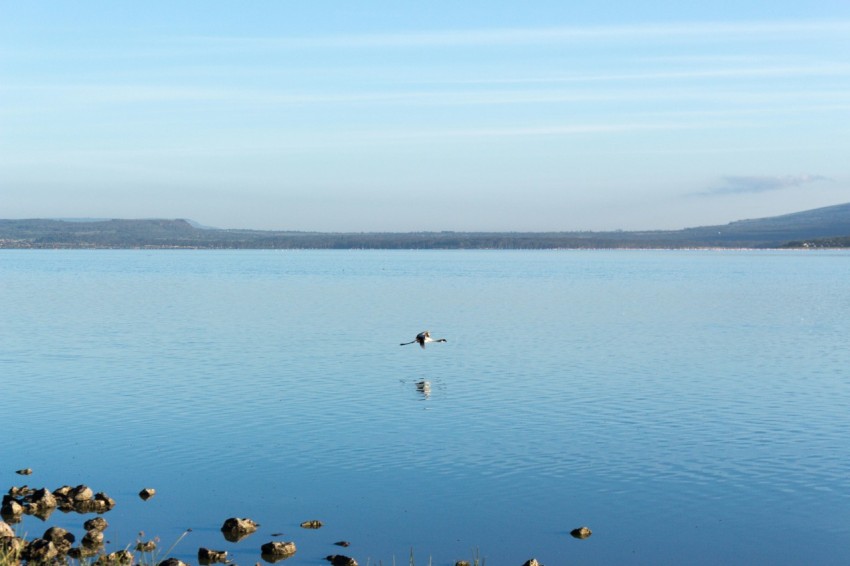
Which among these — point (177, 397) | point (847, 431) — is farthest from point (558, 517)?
point (177, 397)

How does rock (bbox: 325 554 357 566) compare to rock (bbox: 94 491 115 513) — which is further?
rock (bbox: 94 491 115 513)

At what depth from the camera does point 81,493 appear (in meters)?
19.7

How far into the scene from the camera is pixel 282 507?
774 inches

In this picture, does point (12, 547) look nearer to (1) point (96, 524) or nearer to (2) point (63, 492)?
(1) point (96, 524)

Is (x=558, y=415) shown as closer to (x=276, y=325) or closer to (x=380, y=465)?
(x=380, y=465)

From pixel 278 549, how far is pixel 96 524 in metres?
3.57

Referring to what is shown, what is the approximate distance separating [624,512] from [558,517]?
126 cm

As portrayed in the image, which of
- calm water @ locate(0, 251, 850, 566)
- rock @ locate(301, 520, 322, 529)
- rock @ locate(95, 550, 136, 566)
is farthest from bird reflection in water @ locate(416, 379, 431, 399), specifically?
rock @ locate(95, 550, 136, 566)

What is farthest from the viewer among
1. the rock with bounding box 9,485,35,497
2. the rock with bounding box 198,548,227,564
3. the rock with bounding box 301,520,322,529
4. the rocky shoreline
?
the rock with bounding box 9,485,35,497

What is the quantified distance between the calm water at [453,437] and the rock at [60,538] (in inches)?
29.3

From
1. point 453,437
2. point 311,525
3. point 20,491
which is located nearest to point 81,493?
point 20,491

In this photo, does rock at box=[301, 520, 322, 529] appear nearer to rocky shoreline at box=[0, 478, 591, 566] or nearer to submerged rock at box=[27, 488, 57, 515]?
rocky shoreline at box=[0, 478, 591, 566]

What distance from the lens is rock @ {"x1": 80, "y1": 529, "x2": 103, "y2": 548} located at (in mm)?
17314

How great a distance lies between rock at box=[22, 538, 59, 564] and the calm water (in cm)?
140
